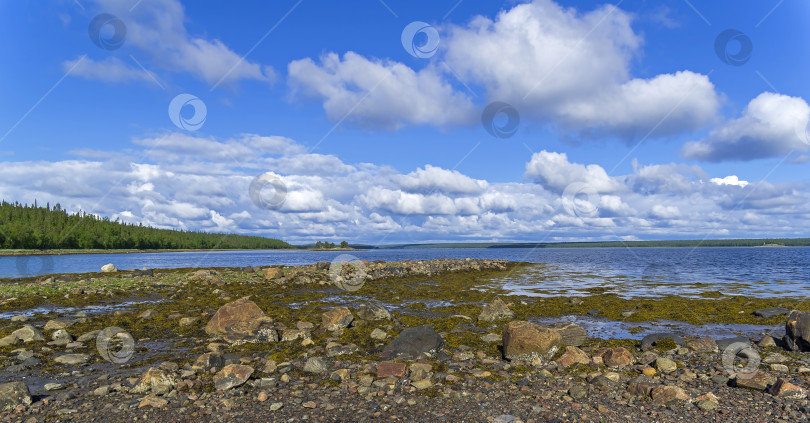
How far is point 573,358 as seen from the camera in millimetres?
10625

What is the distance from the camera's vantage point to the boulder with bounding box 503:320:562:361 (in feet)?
36.2

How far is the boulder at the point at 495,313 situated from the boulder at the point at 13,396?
44.3ft

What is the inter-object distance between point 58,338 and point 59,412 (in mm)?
6903

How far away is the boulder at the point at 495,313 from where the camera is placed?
17203 millimetres

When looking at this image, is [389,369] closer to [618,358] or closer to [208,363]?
[208,363]

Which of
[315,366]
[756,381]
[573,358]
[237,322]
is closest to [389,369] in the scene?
[315,366]

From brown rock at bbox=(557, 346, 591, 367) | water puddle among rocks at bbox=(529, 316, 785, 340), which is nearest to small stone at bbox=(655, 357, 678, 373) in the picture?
brown rock at bbox=(557, 346, 591, 367)

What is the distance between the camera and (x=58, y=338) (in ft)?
42.9

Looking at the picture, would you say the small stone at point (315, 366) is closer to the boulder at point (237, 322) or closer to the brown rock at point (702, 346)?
the boulder at point (237, 322)

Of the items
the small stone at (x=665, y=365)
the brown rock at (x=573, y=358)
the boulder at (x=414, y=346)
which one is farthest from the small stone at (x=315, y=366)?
the small stone at (x=665, y=365)

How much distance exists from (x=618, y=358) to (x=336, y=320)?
340 inches

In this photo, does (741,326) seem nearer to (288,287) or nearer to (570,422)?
(570,422)

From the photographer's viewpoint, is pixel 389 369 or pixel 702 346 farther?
pixel 702 346

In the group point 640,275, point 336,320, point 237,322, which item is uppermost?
point 237,322
